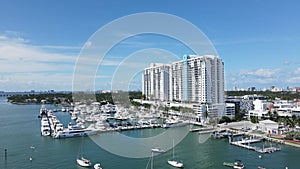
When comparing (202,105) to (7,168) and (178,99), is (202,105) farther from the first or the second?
(7,168)

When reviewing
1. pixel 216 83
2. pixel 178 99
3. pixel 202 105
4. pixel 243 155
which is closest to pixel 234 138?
pixel 243 155

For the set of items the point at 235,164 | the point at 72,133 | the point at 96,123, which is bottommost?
the point at 235,164

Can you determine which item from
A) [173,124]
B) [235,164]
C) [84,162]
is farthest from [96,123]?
[235,164]

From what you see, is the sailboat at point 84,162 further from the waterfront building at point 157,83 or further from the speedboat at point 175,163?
the waterfront building at point 157,83

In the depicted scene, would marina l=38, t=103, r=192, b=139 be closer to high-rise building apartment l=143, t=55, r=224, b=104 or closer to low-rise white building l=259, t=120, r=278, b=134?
high-rise building apartment l=143, t=55, r=224, b=104

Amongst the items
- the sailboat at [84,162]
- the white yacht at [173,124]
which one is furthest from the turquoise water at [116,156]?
the white yacht at [173,124]

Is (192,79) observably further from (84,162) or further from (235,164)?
(84,162)

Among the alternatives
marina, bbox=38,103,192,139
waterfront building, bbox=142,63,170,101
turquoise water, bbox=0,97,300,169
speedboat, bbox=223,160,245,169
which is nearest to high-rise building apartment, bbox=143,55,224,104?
waterfront building, bbox=142,63,170,101

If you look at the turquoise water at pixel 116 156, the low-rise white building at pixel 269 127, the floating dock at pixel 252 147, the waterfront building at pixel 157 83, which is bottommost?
the turquoise water at pixel 116 156
